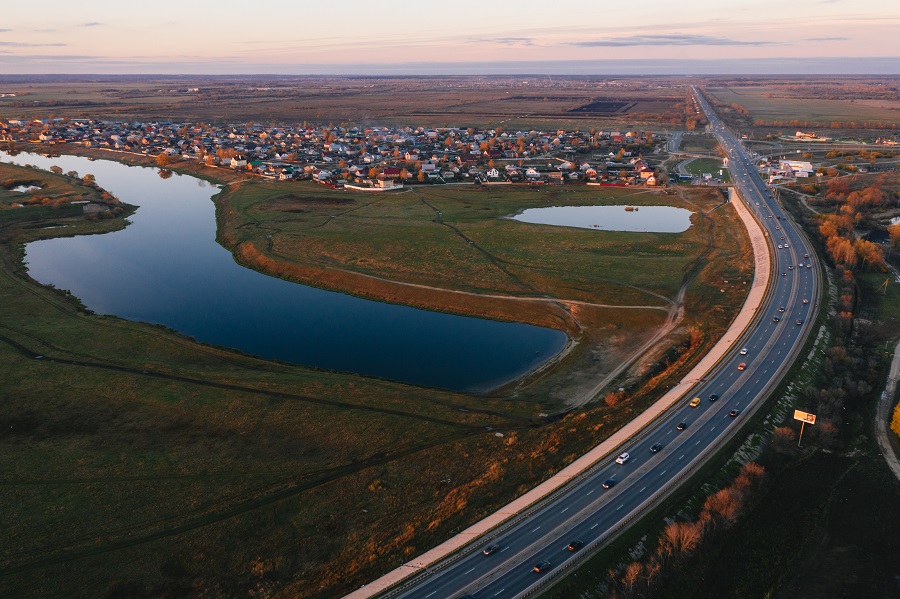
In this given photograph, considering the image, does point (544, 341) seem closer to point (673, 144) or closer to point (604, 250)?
point (604, 250)

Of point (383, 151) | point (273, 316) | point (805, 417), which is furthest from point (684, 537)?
point (383, 151)

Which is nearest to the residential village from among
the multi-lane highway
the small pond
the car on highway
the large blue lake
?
the small pond

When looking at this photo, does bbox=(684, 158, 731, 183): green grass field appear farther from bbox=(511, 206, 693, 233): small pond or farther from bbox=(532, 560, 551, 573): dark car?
bbox=(532, 560, 551, 573): dark car

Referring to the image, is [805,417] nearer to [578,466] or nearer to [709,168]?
[578,466]

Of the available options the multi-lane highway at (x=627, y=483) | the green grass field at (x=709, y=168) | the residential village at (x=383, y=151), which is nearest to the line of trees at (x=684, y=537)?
the multi-lane highway at (x=627, y=483)

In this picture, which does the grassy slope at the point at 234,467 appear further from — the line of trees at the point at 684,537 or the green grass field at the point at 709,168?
the green grass field at the point at 709,168

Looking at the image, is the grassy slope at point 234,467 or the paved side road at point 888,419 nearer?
the grassy slope at point 234,467

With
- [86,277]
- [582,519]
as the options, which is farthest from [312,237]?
[582,519]
